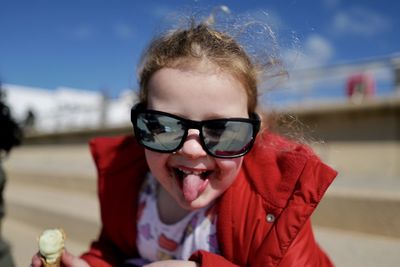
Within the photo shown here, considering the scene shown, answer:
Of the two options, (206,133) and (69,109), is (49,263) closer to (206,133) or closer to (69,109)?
(206,133)

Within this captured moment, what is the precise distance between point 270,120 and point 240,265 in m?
0.50

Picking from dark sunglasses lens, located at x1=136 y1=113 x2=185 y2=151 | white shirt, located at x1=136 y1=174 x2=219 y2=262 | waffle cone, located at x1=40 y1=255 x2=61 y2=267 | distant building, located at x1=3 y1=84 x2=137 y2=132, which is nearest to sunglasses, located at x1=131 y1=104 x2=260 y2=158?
dark sunglasses lens, located at x1=136 y1=113 x2=185 y2=151

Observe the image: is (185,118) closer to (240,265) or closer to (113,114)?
(240,265)

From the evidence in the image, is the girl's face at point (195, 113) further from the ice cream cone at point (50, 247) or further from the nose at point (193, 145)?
the ice cream cone at point (50, 247)

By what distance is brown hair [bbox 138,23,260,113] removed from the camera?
1101 millimetres

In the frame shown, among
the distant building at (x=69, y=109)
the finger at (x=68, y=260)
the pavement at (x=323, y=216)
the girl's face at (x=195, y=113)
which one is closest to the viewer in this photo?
the girl's face at (x=195, y=113)

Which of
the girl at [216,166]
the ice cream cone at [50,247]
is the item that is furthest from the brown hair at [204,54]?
the ice cream cone at [50,247]

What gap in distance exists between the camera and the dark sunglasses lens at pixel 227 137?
41.1 inches

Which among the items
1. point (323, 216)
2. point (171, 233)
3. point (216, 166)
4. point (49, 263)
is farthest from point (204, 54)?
point (323, 216)

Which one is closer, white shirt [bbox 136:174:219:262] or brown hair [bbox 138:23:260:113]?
brown hair [bbox 138:23:260:113]

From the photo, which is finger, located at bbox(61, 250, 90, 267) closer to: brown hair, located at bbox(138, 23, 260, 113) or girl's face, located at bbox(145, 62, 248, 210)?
girl's face, located at bbox(145, 62, 248, 210)

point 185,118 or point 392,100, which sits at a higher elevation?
point 392,100

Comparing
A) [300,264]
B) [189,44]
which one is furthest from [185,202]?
[189,44]

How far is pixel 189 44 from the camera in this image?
1.14m
